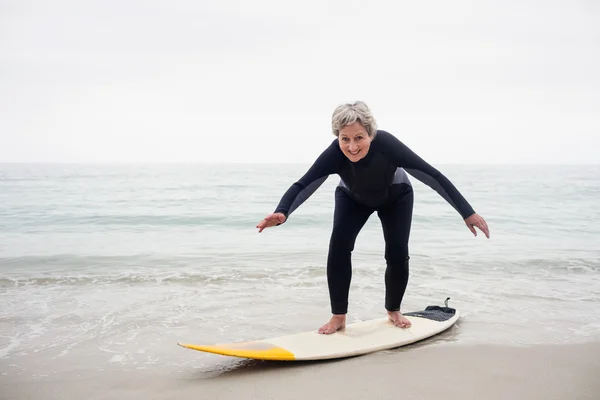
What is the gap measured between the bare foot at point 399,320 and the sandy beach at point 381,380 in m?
0.50

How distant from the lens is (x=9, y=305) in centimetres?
538

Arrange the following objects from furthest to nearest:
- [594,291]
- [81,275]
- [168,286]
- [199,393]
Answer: [81,275] < [168,286] < [594,291] < [199,393]

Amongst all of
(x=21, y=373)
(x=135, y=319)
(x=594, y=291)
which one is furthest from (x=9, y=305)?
(x=594, y=291)

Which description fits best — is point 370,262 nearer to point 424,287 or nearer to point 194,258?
point 424,287

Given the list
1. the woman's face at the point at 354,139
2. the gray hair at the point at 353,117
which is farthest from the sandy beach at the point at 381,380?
the gray hair at the point at 353,117

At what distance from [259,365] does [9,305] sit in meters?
3.45

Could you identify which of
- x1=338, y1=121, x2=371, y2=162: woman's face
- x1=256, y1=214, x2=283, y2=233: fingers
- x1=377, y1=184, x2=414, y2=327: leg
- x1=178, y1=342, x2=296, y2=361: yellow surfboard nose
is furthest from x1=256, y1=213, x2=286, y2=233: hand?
x1=377, y1=184, x2=414, y2=327: leg

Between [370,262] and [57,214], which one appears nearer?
[370,262]

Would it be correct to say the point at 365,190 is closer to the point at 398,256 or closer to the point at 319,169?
the point at 319,169

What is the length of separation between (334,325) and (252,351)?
0.81 metres

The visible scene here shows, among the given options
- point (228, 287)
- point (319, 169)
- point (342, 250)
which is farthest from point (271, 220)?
point (228, 287)

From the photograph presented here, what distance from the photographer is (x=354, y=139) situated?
3.50m

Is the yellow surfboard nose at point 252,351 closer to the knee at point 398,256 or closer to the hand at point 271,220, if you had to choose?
the hand at point 271,220

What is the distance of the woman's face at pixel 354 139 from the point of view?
3475 millimetres
